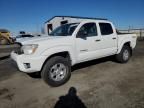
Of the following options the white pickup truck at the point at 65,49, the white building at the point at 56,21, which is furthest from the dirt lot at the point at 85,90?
the white building at the point at 56,21

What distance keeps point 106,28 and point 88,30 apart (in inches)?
42.4

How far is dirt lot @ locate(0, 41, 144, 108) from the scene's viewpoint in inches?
161

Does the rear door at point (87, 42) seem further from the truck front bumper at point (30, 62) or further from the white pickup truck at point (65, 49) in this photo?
the truck front bumper at point (30, 62)

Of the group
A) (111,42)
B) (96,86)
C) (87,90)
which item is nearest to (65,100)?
(87,90)

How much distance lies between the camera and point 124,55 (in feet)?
25.7

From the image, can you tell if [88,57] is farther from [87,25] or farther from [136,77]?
[136,77]

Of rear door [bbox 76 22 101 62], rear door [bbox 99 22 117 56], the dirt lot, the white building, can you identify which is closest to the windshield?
rear door [bbox 76 22 101 62]

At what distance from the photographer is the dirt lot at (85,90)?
4.10 m

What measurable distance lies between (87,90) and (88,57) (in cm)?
154

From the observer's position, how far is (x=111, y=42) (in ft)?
22.7

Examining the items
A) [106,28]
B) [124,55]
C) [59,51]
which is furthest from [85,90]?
[124,55]

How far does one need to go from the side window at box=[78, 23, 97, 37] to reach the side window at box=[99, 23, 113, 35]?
0.40 meters

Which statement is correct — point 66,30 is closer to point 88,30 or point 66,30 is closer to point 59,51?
point 88,30

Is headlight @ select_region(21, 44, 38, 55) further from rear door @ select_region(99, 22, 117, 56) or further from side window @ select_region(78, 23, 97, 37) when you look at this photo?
rear door @ select_region(99, 22, 117, 56)
